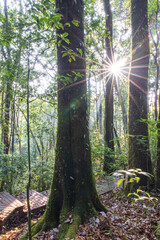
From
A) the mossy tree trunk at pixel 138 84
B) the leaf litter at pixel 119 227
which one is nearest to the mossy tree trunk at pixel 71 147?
the leaf litter at pixel 119 227

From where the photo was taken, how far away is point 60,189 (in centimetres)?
337

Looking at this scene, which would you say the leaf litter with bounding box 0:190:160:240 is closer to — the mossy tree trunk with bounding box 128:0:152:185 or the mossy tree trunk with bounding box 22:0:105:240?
the mossy tree trunk with bounding box 22:0:105:240

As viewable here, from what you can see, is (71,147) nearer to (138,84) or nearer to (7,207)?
(7,207)

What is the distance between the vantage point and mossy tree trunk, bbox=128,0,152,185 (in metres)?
4.78

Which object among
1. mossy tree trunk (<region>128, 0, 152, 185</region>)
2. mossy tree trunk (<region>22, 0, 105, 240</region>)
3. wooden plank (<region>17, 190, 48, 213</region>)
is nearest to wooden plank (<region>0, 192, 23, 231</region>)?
wooden plank (<region>17, 190, 48, 213</region>)

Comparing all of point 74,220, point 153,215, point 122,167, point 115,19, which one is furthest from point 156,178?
point 115,19

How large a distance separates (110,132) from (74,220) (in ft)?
21.0

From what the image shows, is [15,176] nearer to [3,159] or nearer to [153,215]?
[3,159]

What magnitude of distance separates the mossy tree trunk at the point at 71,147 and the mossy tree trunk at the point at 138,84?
2092mm

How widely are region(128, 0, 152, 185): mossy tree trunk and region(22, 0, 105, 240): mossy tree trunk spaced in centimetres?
209

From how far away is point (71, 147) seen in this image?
3.39 metres

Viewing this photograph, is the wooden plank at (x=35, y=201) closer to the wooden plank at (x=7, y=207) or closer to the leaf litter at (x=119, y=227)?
the wooden plank at (x=7, y=207)

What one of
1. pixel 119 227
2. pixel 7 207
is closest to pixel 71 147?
pixel 119 227

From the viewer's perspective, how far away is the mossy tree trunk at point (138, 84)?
4.78 metres
